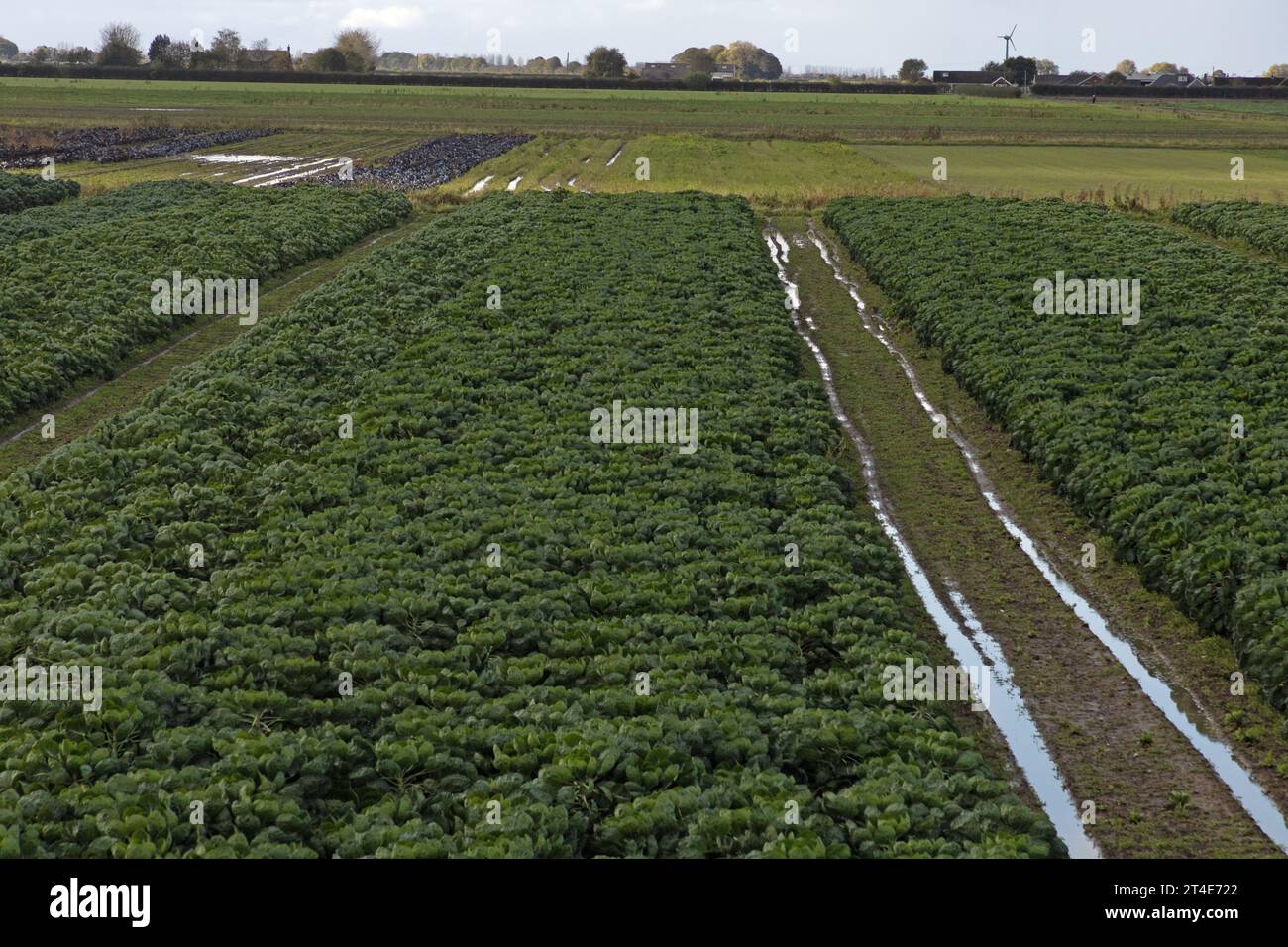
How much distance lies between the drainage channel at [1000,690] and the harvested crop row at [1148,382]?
232 cm

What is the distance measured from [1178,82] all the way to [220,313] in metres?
172

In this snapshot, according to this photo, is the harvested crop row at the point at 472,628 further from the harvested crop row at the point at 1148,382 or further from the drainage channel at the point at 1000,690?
the harvested crop row at the point at 1148,382

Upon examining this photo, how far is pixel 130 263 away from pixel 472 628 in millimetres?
22702

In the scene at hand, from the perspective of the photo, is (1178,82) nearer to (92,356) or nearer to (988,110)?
(988,110)

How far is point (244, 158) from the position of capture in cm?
6406

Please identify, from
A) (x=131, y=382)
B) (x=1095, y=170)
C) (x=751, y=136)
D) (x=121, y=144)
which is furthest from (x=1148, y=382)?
(x=121, y=144)

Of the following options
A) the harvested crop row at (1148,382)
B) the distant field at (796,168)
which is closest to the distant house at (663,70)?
the distant field at (796,168)

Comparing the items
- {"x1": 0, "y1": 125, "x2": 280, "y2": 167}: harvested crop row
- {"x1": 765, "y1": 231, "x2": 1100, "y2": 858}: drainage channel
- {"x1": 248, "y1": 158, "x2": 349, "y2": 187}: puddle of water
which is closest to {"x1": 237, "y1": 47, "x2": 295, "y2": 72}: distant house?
{"x1": 0, "y1": 125, "x2": 280, "y2": 167}: harvested crop row

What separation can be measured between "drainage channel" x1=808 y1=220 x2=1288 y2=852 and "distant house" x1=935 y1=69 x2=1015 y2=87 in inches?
5710

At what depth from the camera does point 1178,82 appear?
563 ft

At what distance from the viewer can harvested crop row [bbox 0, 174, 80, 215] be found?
44.4 m

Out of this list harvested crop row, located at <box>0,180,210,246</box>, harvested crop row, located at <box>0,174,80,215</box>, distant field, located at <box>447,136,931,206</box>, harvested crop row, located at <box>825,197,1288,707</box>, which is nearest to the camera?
harvested crop row, located at <box>825,197,1288,707</box>

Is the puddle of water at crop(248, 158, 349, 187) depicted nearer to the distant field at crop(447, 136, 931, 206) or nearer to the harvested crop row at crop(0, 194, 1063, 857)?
the distant field at crop(447, 136, 931, 206)

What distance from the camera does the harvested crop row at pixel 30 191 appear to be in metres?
44.4
